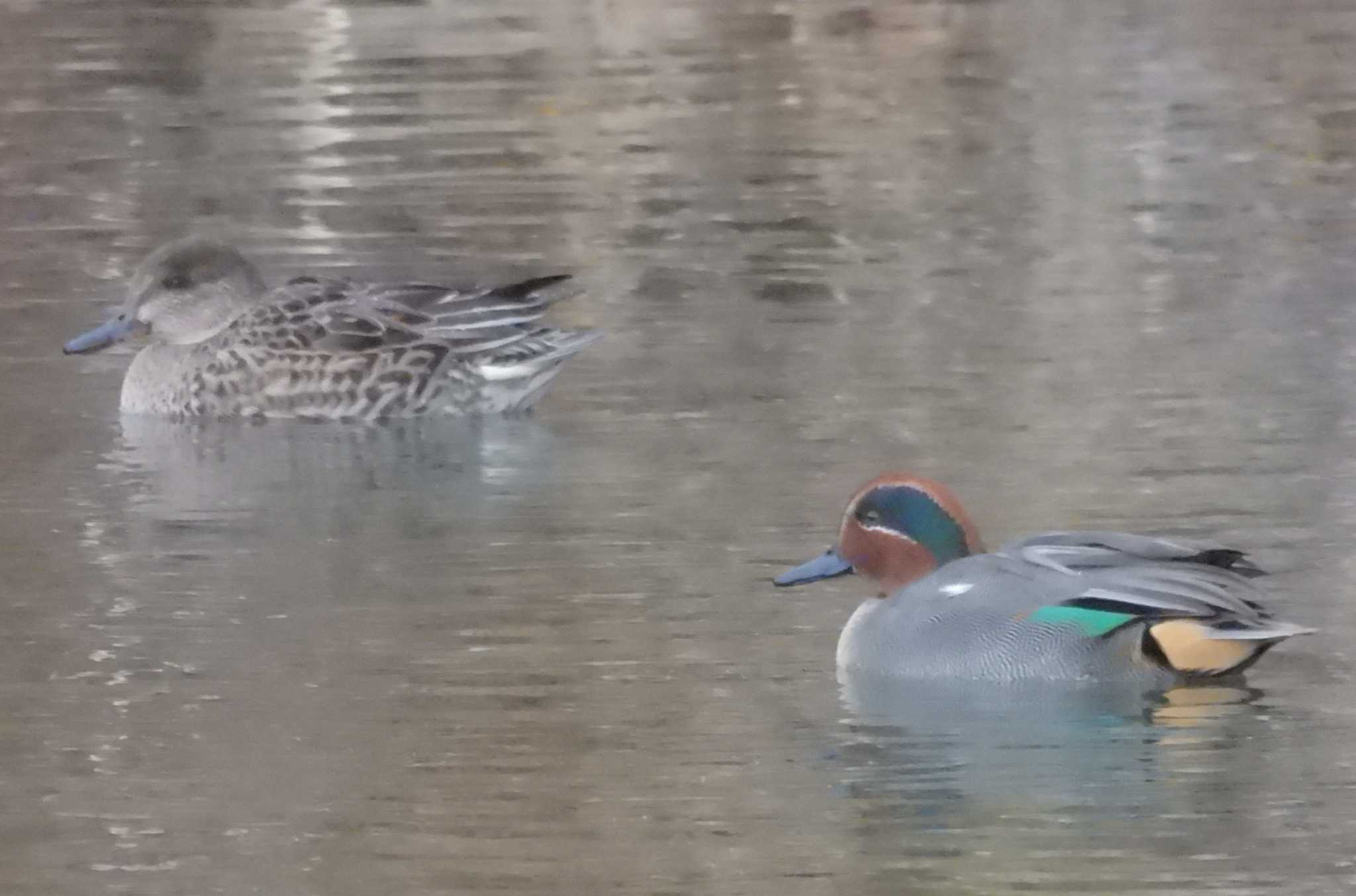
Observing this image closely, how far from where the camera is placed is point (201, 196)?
484 inches

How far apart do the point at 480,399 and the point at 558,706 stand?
3.11 m

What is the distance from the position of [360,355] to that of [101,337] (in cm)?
99

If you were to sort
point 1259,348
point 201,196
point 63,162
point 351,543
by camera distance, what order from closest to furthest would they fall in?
point 351,543 < point 1259,348 < point 201,196 < point 63,162

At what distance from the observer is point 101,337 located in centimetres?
903

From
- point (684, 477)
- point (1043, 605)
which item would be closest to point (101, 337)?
point (684, 477)

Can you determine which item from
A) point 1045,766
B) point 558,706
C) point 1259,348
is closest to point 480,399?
point 1259,348

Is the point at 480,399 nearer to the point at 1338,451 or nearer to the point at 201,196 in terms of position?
the point at 1338,451

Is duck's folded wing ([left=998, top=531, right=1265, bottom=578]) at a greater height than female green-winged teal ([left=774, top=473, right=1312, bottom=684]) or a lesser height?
greater

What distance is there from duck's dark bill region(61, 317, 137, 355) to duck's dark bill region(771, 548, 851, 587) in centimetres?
368

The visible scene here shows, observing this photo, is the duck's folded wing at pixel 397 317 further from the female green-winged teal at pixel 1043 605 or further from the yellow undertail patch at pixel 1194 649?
the yellow undertail patch at pixel 1194 649

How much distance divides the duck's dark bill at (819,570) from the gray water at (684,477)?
0.18 metres

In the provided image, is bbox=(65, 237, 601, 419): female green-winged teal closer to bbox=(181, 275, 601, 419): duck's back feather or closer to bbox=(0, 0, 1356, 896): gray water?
bbox=(181, 275, 601, 419): duck's back feather

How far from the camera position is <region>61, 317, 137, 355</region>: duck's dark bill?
8.98 metres

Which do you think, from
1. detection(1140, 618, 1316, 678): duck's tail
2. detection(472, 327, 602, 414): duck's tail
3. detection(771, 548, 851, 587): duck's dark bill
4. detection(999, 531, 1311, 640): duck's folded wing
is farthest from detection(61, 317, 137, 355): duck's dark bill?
detection(1140, 618, 1316, 678): duck's tail
